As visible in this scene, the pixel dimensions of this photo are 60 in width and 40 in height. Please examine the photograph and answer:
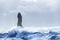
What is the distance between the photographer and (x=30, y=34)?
46156 millimetres

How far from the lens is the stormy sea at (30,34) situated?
43672 mm

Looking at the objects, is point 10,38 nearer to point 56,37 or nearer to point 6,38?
point 6,38

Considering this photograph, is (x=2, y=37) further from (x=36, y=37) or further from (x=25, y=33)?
(x=36, y=37)

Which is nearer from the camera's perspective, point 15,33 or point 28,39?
point 28,39

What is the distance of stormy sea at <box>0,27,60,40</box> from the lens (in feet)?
143

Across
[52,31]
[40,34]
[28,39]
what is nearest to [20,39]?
[28,39]

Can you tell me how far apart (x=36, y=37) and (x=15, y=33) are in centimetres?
603

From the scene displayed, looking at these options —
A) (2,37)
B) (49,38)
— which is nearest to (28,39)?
(49,38)

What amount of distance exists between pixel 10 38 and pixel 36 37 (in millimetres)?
6071

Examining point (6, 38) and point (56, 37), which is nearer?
point (56, 37)

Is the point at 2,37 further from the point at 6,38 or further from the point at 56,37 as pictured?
the point at 56,37

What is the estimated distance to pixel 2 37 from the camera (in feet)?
159

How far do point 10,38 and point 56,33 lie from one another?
1021 centimetres

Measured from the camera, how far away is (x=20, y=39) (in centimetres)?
4388
